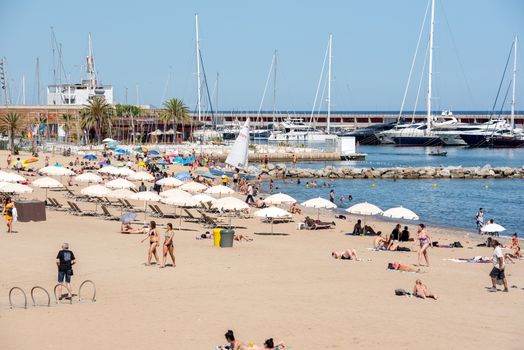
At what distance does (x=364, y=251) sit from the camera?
79.3 feet

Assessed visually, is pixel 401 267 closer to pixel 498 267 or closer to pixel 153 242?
pixel 498 267

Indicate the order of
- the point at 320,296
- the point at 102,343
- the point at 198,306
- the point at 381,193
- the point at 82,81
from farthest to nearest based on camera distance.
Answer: the point at 82,81 < the point at 381,193 < the point at 320,296 < the point at 198,306 < the point at 102,343

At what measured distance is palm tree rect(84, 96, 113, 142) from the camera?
80.9 meters

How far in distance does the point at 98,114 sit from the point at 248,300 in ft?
225

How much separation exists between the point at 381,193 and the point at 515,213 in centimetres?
1223

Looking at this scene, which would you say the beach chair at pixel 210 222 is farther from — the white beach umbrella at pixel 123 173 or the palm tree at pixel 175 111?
the palm tree at pixel 175 111

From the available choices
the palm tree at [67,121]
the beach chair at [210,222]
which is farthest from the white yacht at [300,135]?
the beach chair at [210,222]

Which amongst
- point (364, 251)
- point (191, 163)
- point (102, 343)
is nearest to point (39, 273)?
point (102, 343)

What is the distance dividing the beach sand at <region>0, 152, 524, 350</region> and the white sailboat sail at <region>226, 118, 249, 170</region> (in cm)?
2117

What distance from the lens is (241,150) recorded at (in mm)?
45312

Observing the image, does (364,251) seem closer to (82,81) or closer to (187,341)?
(187,341)

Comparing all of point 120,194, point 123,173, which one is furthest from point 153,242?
point 123,173

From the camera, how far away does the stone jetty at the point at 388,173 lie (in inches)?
2566

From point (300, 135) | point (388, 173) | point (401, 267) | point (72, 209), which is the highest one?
point (300, 135)
